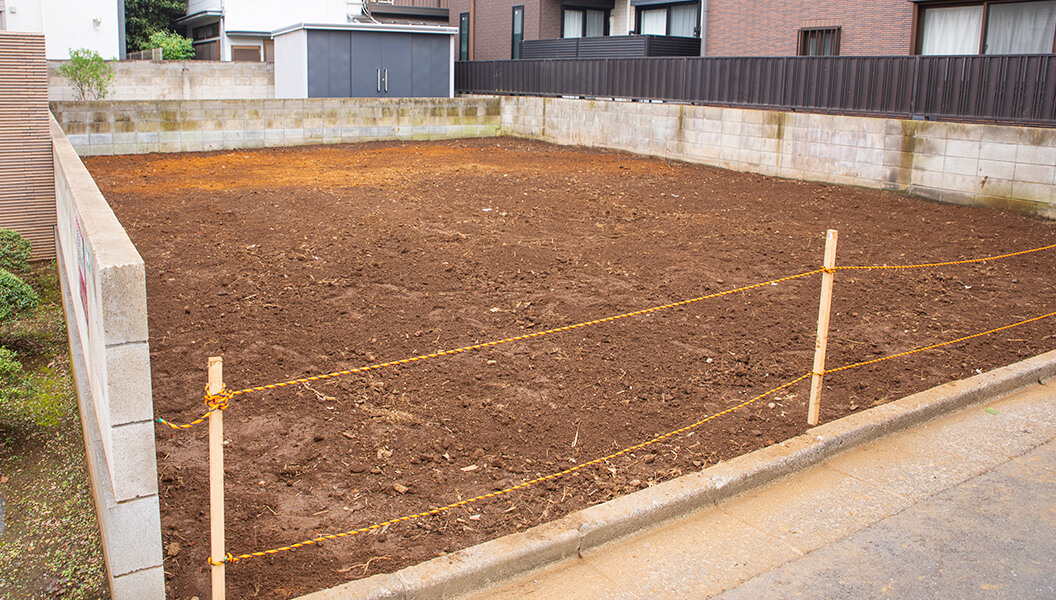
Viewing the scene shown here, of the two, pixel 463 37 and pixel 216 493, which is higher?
pixel 463 37

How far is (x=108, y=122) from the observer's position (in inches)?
695

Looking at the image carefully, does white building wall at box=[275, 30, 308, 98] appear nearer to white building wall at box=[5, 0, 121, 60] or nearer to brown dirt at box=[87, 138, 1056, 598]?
white building wall at box=[5, 0, 121, 60]

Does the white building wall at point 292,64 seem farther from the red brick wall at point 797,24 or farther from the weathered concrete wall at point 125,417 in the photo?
the weathered concrete wall at point 125,417

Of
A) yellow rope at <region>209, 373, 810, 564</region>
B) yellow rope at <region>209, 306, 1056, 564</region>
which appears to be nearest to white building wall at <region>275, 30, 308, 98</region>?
yellow rope at <region>209, 306, 1056, 564</region>

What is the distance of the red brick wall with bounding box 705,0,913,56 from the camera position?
16.9 m

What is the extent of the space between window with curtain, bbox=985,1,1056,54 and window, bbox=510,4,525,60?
1490cm

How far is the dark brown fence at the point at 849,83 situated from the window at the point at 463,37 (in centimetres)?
928

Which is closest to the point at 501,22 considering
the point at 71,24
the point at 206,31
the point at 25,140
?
the point at 71,24

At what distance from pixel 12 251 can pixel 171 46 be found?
24.4m

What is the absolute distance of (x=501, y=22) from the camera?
2853 cm

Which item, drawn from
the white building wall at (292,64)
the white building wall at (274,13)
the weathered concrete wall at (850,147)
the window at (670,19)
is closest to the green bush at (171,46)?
the white building wall at (274,13)

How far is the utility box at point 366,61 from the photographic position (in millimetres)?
22297

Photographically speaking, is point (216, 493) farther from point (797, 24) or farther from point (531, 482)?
point (797, 24)

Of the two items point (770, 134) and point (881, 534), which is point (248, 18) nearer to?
point (770, 134)
